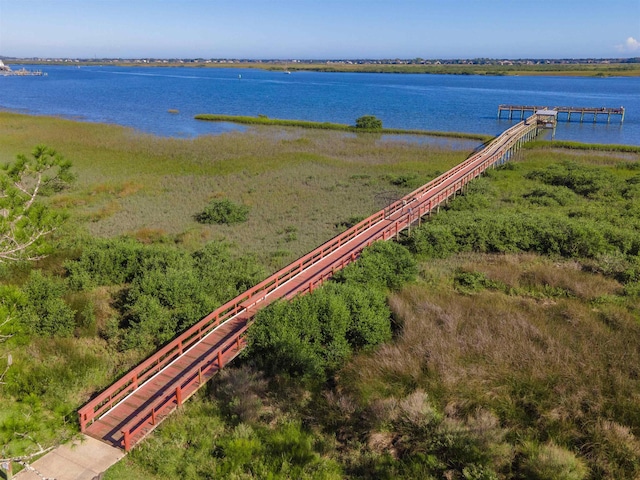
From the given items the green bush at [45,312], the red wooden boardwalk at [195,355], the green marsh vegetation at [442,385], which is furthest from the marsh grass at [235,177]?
the green bush at [45,312]

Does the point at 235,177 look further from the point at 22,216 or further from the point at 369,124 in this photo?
the point at 22,216

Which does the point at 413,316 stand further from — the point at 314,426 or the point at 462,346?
the point at 314,426

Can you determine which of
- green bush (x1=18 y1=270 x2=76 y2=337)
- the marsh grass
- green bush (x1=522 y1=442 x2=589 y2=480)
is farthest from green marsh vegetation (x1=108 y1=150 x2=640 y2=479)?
the marsh grass

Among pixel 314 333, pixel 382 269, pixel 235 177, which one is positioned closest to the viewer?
pixel 314 333

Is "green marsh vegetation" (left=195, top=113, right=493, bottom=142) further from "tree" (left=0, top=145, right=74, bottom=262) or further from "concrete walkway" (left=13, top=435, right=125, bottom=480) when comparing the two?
"concrete walkway" (left=13, top=435, right=125, bottom=480)

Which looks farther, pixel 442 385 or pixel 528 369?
pixel 528 369

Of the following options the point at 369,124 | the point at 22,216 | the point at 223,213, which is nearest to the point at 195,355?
the point at 22,216
